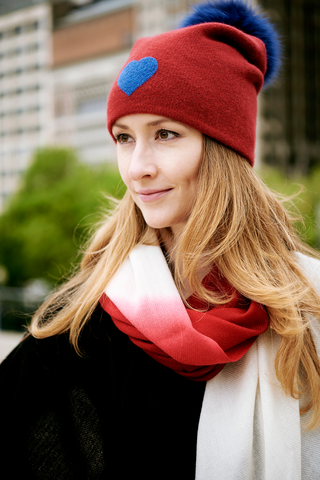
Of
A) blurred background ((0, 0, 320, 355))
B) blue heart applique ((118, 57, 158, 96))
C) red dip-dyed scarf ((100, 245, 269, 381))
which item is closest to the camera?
red dip-dyed scarf ((100, 245, 269, 381))

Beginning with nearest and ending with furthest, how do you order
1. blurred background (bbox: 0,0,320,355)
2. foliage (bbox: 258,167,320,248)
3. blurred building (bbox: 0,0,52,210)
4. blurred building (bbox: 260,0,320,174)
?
foliage (bbox: 258,167,320,248) < blurred background (bbox: 0,0,320,355) < blurred building (bbox: 260,0,320,174) < blurred building (bbox: 0,0,52,210)

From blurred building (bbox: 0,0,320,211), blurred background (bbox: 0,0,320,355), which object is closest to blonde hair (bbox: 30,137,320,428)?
blurred background (bbox: 0,0,320,355)

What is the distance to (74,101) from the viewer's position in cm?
6931

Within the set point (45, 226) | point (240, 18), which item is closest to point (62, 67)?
point (45, 226)

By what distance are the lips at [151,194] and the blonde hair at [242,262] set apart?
0.13 metres

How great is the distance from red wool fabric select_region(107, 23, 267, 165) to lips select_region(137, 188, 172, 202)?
0.92 ft

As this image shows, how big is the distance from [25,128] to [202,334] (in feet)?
259

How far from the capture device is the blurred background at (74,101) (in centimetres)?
2856

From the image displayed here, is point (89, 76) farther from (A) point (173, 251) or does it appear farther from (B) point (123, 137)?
(A) point (173, 251)

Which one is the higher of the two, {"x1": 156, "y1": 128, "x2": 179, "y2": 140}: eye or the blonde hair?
{"x1": 156, "y1": 128, "x2": 179, "y2": 140}: eye

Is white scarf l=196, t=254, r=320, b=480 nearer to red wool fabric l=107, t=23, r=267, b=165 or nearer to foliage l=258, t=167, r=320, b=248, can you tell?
foliage l=258, t=167, r=320, b=248

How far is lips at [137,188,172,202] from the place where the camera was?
1.71 metres

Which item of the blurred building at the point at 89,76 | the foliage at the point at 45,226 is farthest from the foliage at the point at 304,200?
the blurred building at the point at 89,76

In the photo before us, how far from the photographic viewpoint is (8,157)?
2968 inches
